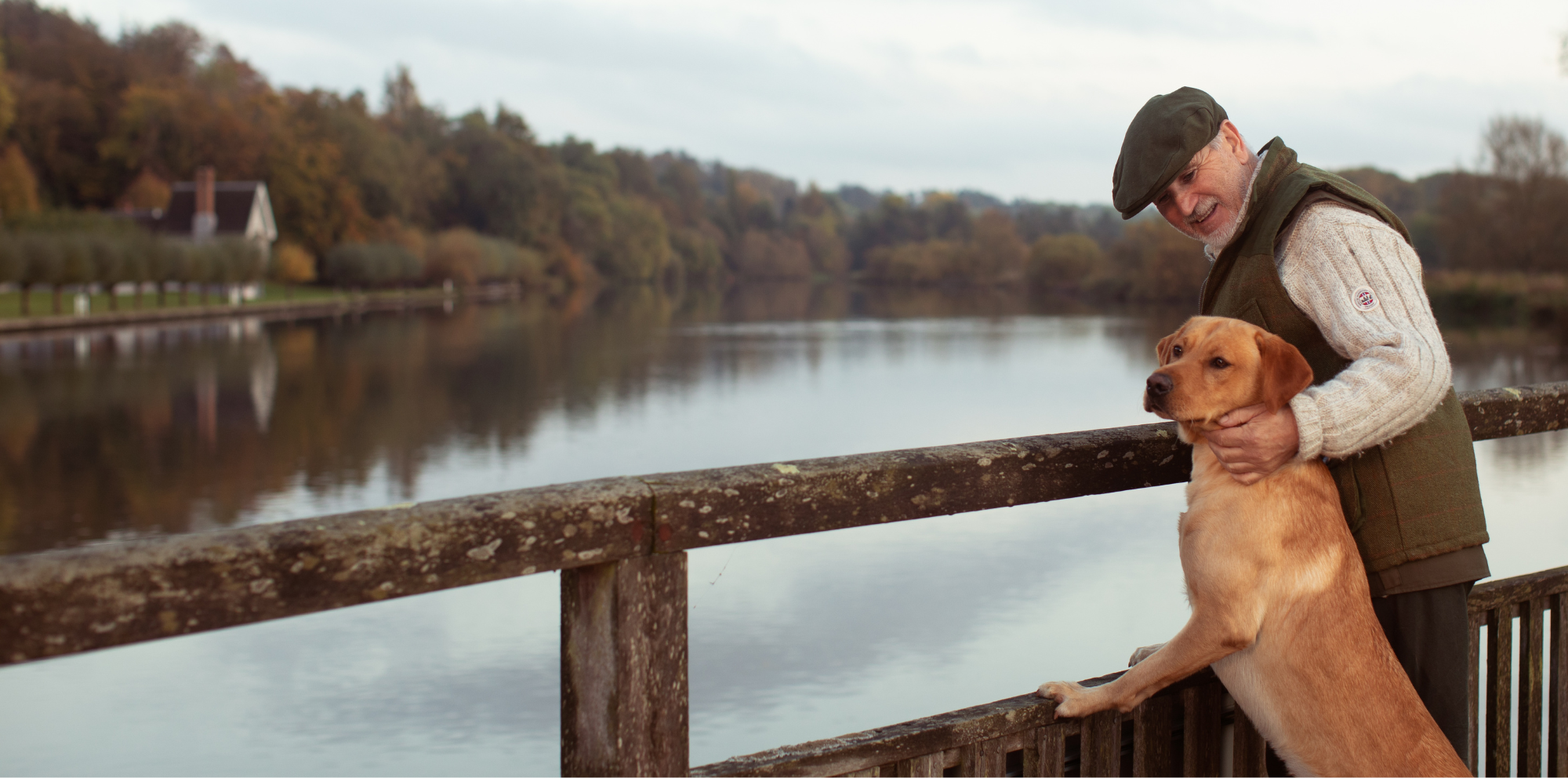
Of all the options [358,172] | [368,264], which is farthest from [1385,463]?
[358,172]

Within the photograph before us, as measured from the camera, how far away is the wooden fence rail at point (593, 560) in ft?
4.32

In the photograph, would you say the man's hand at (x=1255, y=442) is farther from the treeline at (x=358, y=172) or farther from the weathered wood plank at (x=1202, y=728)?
the treeline at (x=358, y=172)

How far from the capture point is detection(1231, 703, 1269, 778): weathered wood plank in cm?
249

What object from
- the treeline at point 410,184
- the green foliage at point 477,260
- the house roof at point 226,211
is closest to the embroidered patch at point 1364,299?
the treeline at point 410,184

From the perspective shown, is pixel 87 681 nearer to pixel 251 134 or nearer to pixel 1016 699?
pixel 1016 699

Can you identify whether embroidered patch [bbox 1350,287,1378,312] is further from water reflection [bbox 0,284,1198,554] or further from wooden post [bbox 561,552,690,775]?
water reflection [bbox 0,284,1198,554]

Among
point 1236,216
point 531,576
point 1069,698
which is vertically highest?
point 1236,216

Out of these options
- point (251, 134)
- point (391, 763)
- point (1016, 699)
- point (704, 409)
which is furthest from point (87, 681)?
point (251, 134)

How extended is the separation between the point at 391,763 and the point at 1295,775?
8037mm

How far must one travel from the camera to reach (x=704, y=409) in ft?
86.9

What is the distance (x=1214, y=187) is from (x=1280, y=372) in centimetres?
40

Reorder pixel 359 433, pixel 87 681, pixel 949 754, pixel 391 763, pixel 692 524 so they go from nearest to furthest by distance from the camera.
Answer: pixel 692 524, pixel 949 754, pixel 391 763, pixel 87 681, pixel 359 433

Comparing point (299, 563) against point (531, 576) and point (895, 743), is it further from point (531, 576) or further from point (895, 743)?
point (531, 576)

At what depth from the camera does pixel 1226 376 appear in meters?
2.19
